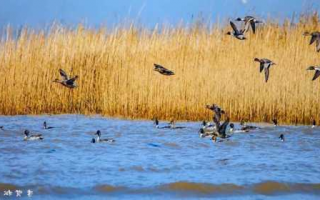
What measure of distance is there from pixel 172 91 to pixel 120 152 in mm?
3486

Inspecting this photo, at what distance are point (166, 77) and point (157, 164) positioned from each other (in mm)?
4419

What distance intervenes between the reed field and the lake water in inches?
38.4

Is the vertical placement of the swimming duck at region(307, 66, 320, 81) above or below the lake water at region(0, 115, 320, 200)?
above

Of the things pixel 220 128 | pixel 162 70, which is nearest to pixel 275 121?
pixel 162 70

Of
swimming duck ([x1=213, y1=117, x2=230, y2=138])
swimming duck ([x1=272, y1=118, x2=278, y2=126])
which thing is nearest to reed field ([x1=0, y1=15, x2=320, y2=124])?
swimming duck ([x1=272, y1=118, x2=278, y2=126])

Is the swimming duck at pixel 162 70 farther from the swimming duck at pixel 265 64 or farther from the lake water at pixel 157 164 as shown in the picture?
the swimming duck at pixel 265 64

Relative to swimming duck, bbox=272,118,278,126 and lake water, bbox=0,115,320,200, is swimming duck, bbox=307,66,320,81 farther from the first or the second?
swimming duck, bbox=272,118,278,126

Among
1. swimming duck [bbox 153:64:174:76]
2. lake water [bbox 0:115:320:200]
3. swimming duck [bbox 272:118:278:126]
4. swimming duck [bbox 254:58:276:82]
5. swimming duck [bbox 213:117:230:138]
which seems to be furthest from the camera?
swimming duck [bbox 272:118:278:126]

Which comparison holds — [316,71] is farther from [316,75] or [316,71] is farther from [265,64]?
[265,64]

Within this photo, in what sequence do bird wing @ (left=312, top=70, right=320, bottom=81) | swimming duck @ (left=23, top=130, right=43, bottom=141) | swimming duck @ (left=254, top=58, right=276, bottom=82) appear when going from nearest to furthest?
swimming duck @ (left=23, top=130, right=43, bottom=141) → bird wing @ (left=312, top=70, right=320, bottom=81) → swimming duck @ (left=254, top=58, right=276, bottom=82)

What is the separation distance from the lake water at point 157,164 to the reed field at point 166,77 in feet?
3.20

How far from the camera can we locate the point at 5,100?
10.8 metres

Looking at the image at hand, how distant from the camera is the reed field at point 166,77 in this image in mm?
10305

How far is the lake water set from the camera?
526cm
